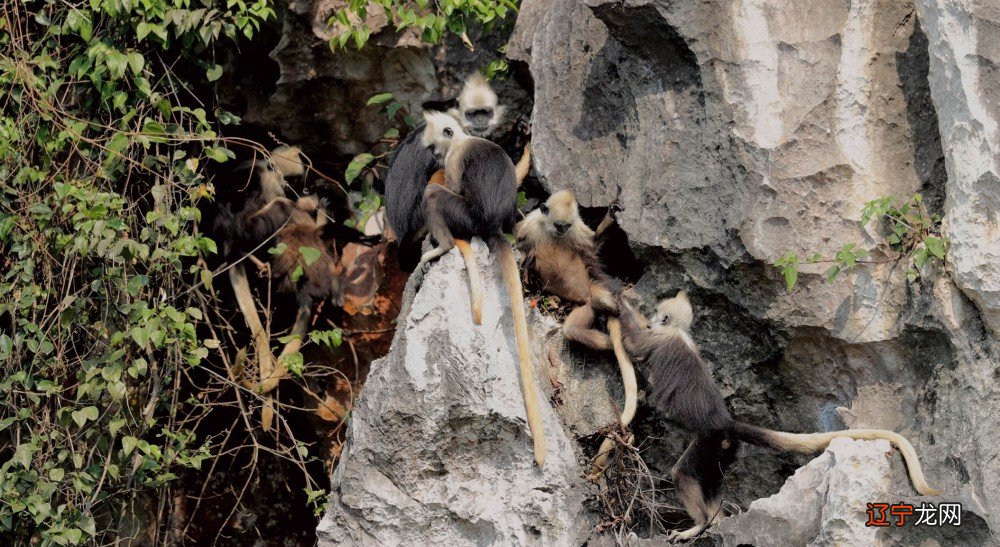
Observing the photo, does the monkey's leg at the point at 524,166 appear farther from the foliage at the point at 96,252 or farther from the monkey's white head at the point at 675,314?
the foliage at the point at 96,252

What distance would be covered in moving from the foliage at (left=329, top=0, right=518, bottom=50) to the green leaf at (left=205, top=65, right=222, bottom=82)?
0.67 meters

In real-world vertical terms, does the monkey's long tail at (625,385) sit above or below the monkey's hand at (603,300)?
below

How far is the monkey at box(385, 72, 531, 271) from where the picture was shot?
5.52 m

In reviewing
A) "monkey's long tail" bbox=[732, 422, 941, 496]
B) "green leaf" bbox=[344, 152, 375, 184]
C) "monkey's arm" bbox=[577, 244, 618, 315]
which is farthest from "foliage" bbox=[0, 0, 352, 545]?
"monkey's long tail" bbox=[732, 422, 941, 496]

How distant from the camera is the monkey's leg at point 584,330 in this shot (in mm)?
5191

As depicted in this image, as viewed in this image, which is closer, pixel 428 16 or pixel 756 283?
pixel 756 283

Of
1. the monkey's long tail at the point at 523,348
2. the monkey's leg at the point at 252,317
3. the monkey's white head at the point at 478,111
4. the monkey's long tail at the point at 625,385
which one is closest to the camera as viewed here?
the monkey's long tail at the point at 523,348

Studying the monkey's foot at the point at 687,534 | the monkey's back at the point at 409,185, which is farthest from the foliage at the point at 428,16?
the monkey's foot at the point at 687,534

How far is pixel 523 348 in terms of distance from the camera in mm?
4809

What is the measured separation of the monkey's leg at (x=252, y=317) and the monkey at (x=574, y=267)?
184 centimetres

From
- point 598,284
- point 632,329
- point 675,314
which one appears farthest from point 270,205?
point 675,314

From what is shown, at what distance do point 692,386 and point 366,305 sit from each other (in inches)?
98.6

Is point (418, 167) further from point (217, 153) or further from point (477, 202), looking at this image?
point (217, 153)

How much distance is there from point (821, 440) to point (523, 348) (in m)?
1.30
